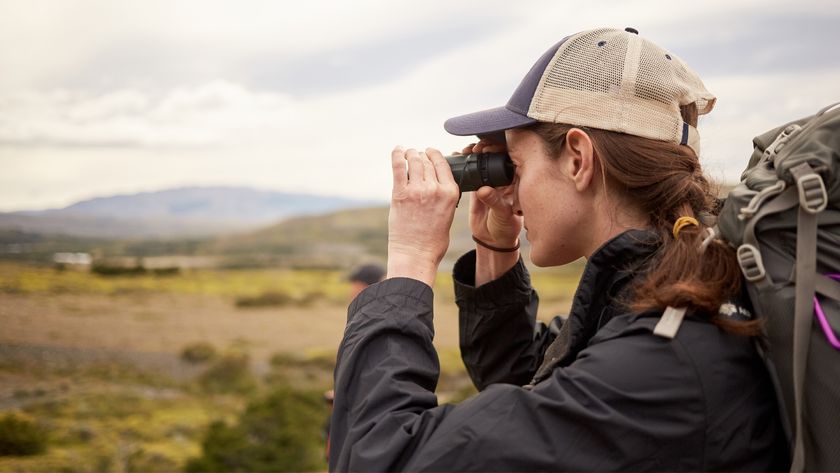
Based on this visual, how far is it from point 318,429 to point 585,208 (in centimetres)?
1090

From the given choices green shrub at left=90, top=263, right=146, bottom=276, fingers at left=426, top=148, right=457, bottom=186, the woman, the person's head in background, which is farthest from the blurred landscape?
the woman

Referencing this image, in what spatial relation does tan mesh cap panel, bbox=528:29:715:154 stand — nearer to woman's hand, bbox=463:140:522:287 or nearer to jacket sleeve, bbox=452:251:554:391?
woman's hand, bbox=463:140:522:287

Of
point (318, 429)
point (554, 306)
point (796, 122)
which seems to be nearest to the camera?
point (796, 122)

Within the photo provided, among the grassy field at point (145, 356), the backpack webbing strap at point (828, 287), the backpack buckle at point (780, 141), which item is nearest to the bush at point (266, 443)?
the grassy field at point (145, 356)

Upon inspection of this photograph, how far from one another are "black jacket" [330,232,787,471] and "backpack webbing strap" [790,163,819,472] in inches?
4.0

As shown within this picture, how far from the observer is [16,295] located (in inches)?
1094

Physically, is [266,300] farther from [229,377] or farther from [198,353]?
[229,377]

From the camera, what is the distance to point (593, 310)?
169cm

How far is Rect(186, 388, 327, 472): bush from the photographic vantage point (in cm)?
959

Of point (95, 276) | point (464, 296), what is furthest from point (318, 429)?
point (95, 276)

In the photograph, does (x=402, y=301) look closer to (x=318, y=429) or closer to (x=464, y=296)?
(x=464, y=296)

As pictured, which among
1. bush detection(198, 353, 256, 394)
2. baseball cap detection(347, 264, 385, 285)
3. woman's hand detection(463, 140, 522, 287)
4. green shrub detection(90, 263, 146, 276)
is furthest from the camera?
green shrub detection(90, 263, 146, 276)

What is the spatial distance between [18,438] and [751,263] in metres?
11.6

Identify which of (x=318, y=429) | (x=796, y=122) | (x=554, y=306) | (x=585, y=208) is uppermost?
(x=796, y=122)
